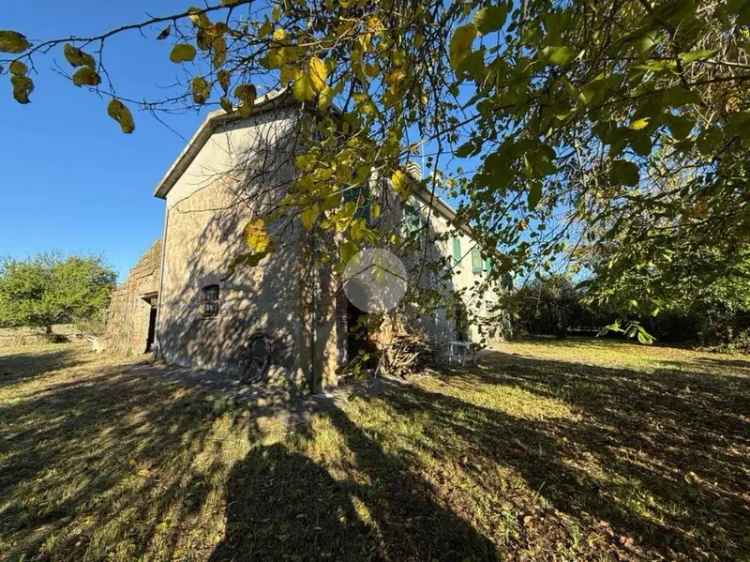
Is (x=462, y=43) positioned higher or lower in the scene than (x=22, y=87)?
lower

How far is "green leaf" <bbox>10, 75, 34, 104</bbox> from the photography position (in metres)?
1.17

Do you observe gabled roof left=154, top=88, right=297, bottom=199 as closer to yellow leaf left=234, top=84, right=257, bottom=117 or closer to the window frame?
the window frame

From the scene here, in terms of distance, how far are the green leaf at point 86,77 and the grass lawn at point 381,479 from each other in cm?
283

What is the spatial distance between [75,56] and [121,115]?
212mm

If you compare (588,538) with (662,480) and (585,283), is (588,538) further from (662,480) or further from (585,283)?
(585,283)

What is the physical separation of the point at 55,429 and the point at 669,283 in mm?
7171

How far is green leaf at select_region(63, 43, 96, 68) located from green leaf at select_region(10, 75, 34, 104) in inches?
6.4

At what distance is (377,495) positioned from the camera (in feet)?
9.67

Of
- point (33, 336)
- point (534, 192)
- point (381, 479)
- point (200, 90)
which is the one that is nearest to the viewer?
point (534, 192)

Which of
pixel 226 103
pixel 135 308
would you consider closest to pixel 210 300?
pixel 135 308

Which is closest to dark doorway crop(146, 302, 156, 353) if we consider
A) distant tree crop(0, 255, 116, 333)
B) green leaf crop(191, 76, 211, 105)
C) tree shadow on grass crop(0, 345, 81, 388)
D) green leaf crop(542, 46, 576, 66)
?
tree shadow on grass crop(0, 345, 81, 388)

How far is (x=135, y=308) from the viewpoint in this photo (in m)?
11.9

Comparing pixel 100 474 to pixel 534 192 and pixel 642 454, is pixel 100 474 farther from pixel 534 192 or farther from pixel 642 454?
pixel 642 454

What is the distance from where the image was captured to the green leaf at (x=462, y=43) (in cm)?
81
